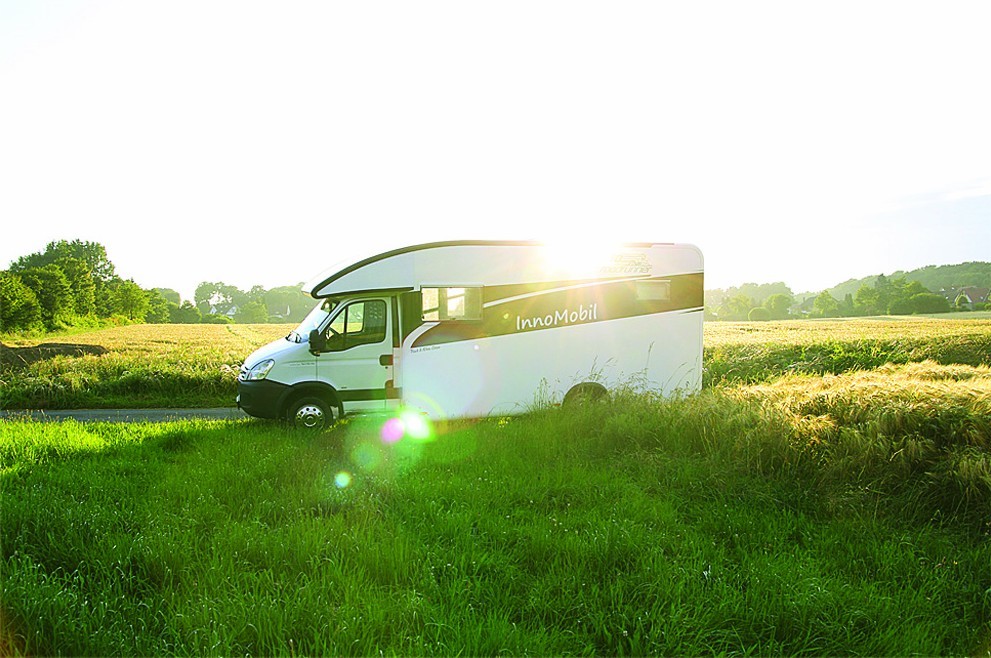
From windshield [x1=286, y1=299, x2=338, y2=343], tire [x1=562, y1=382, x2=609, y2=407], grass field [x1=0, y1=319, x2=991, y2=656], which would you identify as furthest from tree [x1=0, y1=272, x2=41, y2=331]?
tire [x1=562, y1=382, x2=609, y2=407]

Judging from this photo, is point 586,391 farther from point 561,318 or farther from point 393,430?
point 393,430

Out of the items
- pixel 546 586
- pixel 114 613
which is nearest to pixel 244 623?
pixel 114 613

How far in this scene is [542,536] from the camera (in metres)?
4.32

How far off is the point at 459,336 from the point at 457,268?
1.15m

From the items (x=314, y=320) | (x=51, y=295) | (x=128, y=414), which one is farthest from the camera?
(x=51, y=295)

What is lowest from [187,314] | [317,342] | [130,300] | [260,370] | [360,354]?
[260,370]

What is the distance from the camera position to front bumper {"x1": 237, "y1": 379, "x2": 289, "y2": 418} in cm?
932

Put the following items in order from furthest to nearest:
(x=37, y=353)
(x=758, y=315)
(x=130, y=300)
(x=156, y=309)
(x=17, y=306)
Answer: (x=156, y=309) → (x=758, y=315) → (x=130, y=300) → (x=17, y=306) → (x=37, y=353)

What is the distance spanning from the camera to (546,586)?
3.74m

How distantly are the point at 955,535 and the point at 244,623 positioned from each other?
532cm

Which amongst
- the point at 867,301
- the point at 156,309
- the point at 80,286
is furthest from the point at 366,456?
the point at 156,309

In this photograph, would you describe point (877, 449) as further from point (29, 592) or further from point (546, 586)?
point (29, 592)

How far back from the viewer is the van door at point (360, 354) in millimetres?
9508

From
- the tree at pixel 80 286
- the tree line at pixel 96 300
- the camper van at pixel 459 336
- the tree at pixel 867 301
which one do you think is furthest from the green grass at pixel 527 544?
the tree at pixel 867 301
